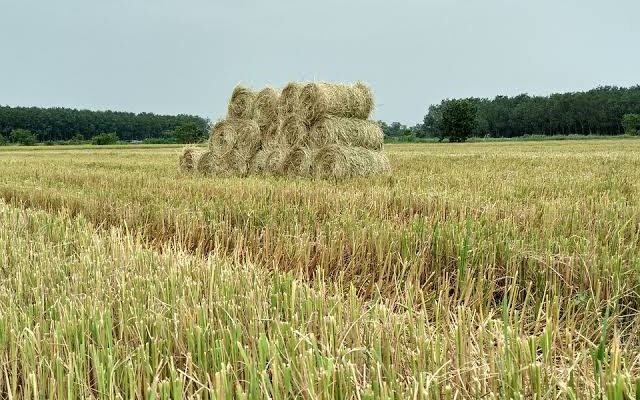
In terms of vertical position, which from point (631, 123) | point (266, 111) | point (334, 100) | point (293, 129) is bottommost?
point (293, 129)

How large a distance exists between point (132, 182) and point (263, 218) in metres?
3.90

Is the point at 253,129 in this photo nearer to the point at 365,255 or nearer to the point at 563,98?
the point at 365,255

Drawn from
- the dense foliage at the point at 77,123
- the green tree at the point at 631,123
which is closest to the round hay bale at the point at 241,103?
the green tree at the point at 631,123

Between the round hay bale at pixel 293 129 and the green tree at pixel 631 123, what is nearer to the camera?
the round hay bale at pixel 293 129

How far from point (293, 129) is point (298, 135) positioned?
0.19m

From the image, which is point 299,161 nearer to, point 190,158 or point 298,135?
point 298,135

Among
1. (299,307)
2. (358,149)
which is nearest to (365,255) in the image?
(299,307)

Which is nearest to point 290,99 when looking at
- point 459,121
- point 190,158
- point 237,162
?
point 237,162

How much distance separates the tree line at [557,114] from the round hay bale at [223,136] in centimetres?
7655

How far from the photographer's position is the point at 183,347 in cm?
188

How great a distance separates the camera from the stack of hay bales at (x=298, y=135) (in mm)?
9016

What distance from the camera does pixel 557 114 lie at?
9456cm

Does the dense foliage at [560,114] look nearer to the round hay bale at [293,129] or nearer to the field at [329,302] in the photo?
the round hay bale at [293,129]

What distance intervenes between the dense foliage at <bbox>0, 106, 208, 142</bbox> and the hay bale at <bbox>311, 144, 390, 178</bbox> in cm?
9429
